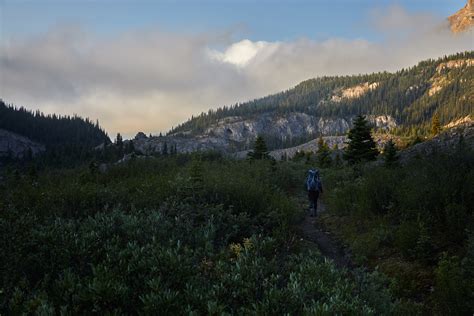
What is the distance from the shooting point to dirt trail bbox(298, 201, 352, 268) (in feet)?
25.9

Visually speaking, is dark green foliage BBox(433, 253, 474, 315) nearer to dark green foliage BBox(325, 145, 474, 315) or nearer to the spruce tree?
dark green foliage BBox(325, 145, 474, 315)

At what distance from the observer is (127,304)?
134 inches

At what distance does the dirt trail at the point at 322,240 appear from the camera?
25.9ft

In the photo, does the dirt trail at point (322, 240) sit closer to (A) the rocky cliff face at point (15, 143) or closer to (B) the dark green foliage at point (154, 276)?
(B) the dark green foliage at point (154, 276)

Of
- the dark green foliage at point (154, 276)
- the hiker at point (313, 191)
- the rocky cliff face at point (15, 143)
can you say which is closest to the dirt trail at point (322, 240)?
the hiker at point (313, 191)

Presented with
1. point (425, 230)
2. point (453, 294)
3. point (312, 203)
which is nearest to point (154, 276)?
point (453, 294)

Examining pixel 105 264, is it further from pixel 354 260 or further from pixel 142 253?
pixel 354 260

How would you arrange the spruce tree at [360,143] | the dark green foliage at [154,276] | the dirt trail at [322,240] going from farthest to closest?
the spruce tree at [360,143], the dirt trail at [322,240], the dark green foliage at [154,276]

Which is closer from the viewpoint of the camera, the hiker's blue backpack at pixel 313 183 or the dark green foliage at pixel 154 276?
the dark green foliage at pixel 154 276

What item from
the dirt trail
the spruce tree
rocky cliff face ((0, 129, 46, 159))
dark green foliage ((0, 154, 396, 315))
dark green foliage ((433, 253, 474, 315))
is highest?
rocky cliff face ((0, 129, 46, 159))

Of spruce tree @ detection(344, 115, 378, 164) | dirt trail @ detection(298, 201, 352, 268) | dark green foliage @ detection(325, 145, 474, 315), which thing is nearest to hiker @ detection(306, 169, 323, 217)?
dirt trail @ detection(298, 201, 352, 268)

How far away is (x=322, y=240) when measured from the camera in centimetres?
934

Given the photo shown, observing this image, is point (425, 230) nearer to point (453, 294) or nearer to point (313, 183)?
point (453, 294)

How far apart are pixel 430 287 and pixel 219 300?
15.3 feet
